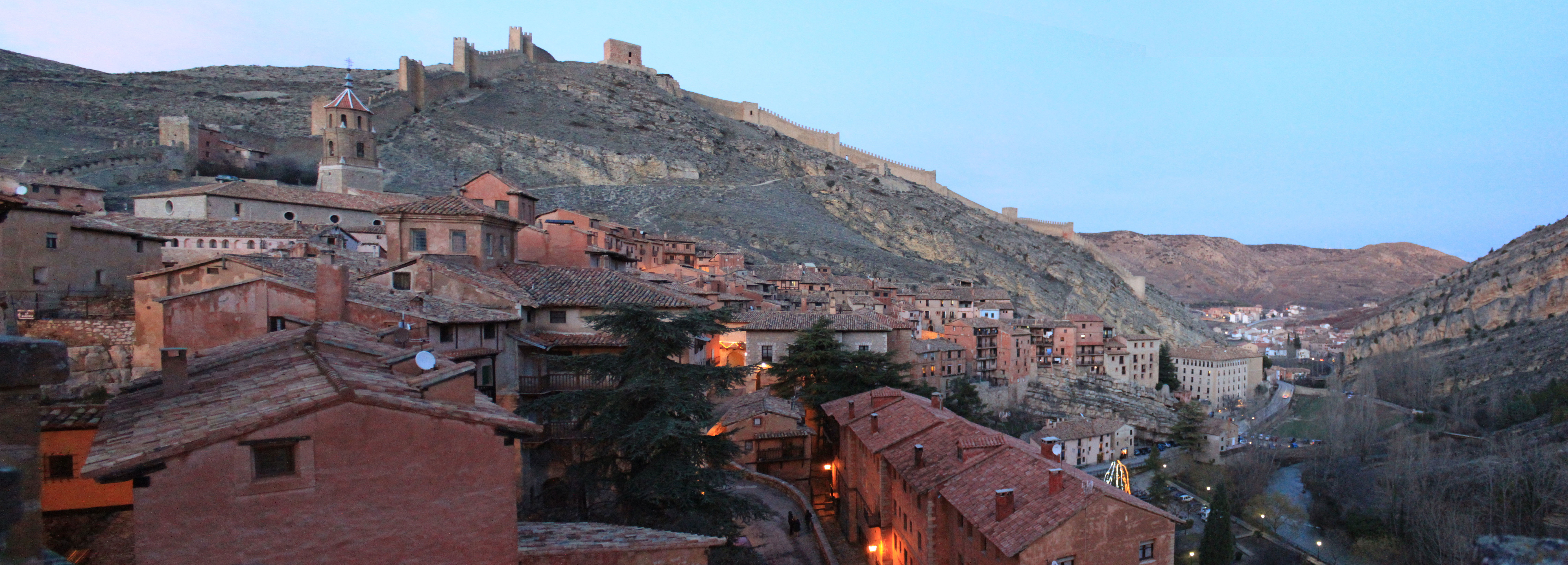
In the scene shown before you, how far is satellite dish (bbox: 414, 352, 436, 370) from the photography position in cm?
715

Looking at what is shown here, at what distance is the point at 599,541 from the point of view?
7.34 metres

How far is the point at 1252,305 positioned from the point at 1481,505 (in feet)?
545

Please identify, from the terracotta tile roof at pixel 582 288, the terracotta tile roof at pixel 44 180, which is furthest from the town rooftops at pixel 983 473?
the terracotta tile roof at pixel 44 180

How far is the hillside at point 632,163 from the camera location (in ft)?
184

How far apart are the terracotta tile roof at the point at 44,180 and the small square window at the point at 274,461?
24446 millimetres

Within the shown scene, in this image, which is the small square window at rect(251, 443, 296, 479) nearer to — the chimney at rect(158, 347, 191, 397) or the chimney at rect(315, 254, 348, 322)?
the chimney at rect(158, 347, 191, 397)

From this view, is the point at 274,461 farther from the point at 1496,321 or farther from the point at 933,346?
the point at 1496,321

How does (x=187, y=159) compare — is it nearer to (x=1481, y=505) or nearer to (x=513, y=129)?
(x=513, y=129)

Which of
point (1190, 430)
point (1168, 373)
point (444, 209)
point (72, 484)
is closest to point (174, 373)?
point (72, 484)

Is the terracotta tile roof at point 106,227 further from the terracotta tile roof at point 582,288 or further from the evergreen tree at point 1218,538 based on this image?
the evergreen tree at point 1218,538

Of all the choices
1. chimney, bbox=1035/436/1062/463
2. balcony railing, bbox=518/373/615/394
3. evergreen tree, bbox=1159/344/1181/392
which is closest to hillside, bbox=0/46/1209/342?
evergreen tree, bbox=1159/344/1181/392

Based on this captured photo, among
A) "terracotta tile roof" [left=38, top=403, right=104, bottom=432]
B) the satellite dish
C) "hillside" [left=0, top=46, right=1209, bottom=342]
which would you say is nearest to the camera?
the satellite dish

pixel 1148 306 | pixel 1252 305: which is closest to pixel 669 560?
pixel 1148 306

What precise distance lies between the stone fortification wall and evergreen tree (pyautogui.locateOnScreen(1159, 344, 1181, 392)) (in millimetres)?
64780
